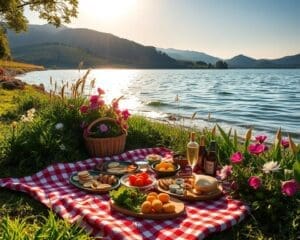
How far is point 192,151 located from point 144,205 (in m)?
1.70

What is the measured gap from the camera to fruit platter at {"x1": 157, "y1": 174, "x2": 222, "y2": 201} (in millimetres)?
5262

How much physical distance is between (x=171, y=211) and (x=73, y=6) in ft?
77.1

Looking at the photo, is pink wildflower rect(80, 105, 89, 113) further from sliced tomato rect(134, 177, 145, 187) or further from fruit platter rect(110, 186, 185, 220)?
fruit platter rect(110, 186, 185, 220)

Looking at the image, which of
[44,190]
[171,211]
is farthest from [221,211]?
[44,190]

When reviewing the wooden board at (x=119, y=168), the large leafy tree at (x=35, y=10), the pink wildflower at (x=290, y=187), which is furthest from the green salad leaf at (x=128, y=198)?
the large leafy tree at (x=35, y=10)

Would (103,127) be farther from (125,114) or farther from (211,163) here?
(211,163)

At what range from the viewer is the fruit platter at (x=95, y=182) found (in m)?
5.55

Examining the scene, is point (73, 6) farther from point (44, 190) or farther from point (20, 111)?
point (44, 190)

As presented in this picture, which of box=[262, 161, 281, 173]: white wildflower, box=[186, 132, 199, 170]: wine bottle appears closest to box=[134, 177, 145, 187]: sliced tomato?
box=[186, 132, 199, 170]: wine bottle

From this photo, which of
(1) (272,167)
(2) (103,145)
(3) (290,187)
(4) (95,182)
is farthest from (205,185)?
(2) (103,145)

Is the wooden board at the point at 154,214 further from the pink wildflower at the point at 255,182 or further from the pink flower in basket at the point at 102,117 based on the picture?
the pink flower in basket at the point at 102,117

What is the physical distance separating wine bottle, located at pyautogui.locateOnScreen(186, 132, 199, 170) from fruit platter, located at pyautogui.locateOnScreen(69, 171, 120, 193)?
48.7 inches

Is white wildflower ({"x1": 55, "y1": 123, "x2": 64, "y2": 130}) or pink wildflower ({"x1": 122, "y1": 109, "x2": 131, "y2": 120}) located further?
pink wildflower ({"x1": 122, "y1": 109, "x2": 131, "y2": 120})

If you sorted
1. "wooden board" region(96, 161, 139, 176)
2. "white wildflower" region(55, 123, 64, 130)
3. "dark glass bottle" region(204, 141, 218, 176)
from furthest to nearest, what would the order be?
"white wildflower" region(55, 123, 64, 130)
"wooden board" region(96, 161, 139, 176)
"dark glass bottle" region(204, 141, 218, 176)
